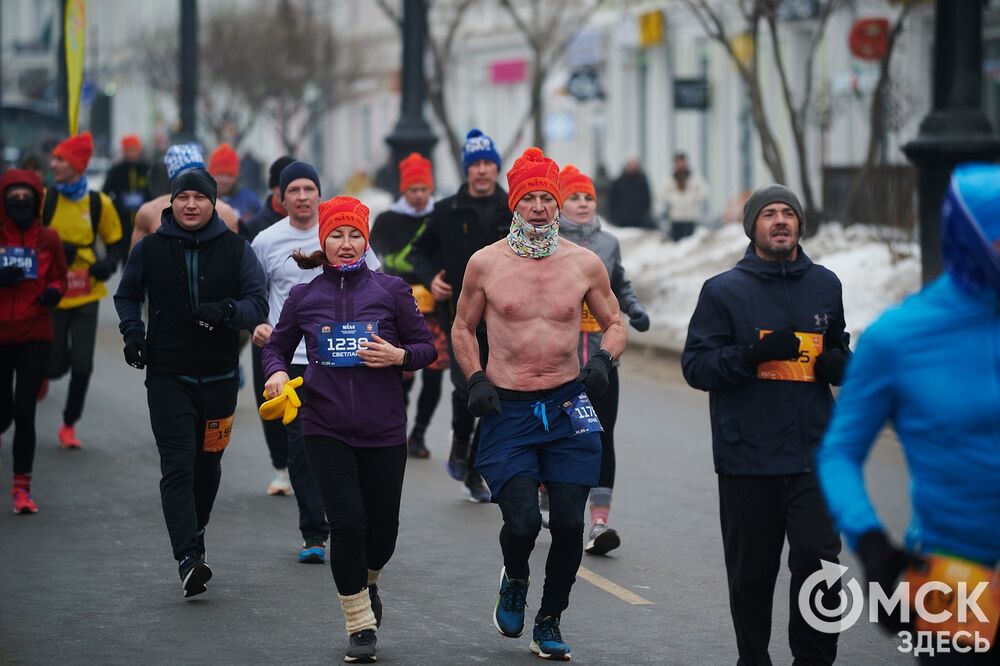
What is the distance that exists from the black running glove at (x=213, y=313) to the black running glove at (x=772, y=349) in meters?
2.76

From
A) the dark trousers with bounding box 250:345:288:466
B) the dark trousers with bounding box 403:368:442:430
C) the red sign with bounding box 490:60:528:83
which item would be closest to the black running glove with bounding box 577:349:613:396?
the dark trousers with bounding box 250:345:288:466

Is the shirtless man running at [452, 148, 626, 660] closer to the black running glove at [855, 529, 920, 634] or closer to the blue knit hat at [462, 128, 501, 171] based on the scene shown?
the blue knit hat at [462, 128, 501, 171]

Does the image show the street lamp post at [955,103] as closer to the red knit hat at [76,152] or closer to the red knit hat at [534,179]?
the red knit hat at [76,152]

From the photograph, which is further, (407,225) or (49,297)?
(407,225)

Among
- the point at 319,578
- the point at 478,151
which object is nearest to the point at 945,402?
the point at 319,578

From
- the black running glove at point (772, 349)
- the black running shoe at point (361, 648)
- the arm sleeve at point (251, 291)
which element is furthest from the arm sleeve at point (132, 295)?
the black running glove at point (772, 349)

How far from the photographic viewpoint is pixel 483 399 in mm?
6863

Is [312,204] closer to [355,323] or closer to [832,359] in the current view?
[355,323]

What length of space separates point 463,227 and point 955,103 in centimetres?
603

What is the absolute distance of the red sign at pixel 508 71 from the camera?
156 feet

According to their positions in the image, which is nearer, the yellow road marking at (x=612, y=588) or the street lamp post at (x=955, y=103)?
the yellow road marking at (x=612, y=588)

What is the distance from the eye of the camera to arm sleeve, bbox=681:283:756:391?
6078 millimetres

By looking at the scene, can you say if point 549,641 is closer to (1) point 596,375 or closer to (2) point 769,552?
(1) point 596,375

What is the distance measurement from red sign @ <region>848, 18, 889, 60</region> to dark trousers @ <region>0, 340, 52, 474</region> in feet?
56.1
